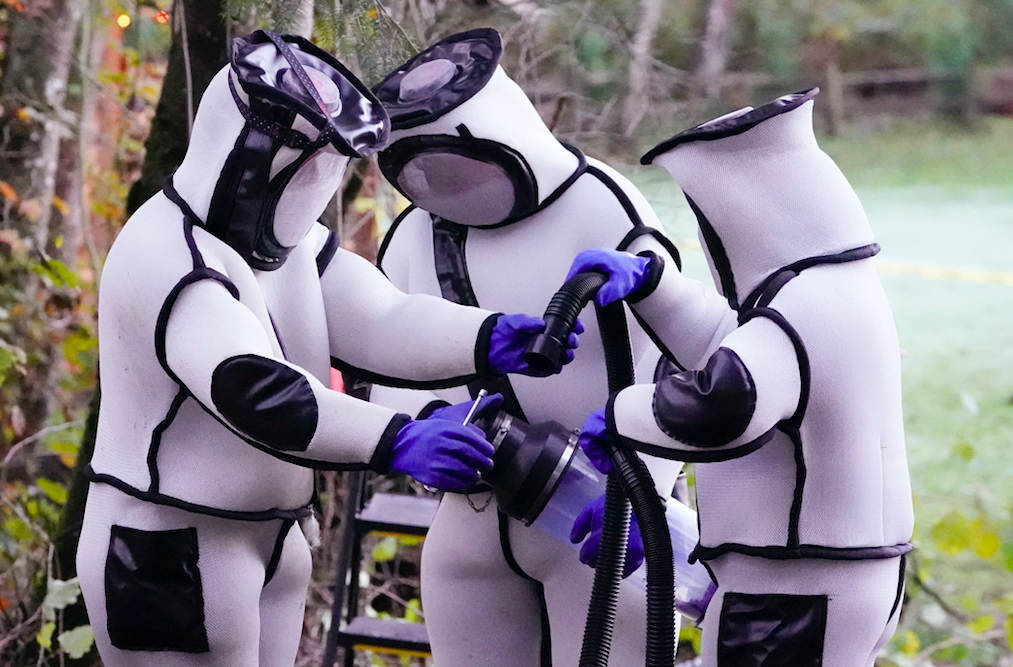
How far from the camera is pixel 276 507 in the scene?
6.55ft

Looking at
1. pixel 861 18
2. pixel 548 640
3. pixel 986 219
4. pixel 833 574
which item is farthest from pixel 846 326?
pixel 861 18

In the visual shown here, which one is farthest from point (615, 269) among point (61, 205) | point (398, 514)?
point (61, 205)

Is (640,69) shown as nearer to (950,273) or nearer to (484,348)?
(484,348)

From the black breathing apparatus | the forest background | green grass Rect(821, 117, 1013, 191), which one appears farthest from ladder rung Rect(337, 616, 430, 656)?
green grass Rect(821, 117, 1013, 191)

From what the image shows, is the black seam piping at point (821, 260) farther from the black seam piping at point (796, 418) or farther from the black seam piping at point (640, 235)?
the black seam piping at point (640, 235)

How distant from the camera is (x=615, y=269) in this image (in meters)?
1.94

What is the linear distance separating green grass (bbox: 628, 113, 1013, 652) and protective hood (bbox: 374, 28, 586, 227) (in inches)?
66.2

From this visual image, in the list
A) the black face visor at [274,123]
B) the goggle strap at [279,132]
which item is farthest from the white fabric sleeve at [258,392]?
the goggle strap at [279,132]

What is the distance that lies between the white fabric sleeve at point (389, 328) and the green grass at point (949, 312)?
1.84 meters

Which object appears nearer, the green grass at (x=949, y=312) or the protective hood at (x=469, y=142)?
the protective hood at (x=469, y=142)

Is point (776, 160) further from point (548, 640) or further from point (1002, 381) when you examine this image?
point (1002, 381)

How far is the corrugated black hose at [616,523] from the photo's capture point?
5.90 feet

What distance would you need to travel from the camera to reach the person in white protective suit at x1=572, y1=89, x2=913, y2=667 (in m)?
1.73

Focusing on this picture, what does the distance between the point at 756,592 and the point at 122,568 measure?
1087 millimetres
